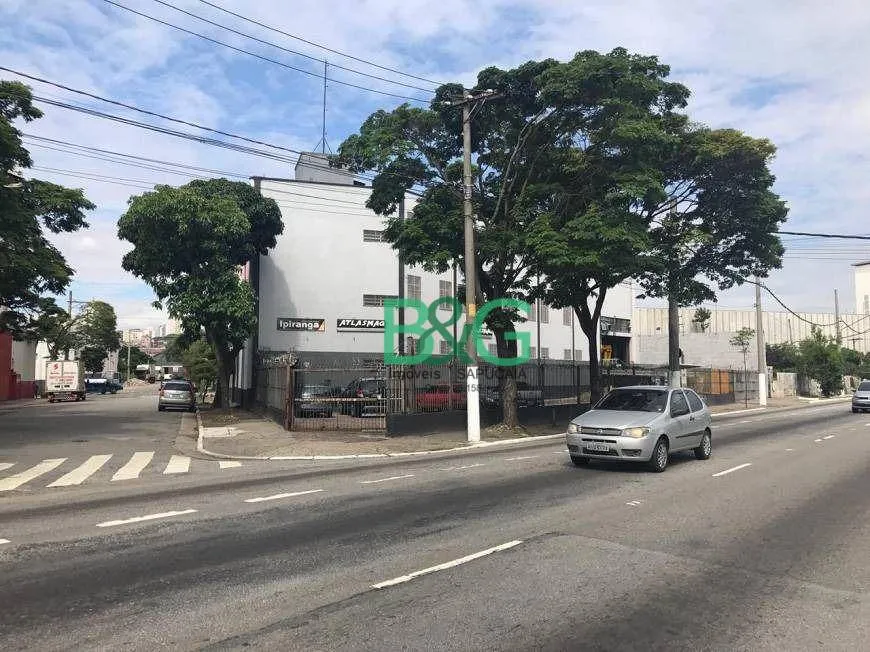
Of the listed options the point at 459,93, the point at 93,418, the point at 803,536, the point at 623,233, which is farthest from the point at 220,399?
the point at 803,536

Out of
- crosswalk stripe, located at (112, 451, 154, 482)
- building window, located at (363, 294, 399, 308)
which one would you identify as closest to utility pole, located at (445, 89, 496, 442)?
crosswalk stripe, located at (112, 451, 154, 482)

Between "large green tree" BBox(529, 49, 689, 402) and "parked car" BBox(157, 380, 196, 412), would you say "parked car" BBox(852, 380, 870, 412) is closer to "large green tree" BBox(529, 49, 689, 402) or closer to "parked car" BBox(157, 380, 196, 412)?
"large green tree" BBox(529, 49, 689, 402)

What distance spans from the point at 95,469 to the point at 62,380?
1462 inches

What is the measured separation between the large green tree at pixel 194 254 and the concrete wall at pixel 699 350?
46874 mm

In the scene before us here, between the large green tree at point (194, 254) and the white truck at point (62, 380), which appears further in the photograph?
the white truck at point (62, 380)

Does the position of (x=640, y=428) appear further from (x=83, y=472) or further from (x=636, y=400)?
(x=83, y=472)

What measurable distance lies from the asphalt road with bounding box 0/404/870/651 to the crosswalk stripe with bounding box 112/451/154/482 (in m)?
1.85

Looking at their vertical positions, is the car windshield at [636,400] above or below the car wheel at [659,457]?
above

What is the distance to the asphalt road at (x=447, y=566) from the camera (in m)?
4.57

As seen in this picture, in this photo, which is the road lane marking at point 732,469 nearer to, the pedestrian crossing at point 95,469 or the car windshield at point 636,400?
the car windshield at point 636,400

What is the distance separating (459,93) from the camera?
1995cm

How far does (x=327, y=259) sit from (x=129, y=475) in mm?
24744

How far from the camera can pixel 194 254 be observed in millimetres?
27375

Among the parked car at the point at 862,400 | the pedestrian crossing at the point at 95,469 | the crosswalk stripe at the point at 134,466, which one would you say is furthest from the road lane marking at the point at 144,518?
the parked car at the point at 862,400
